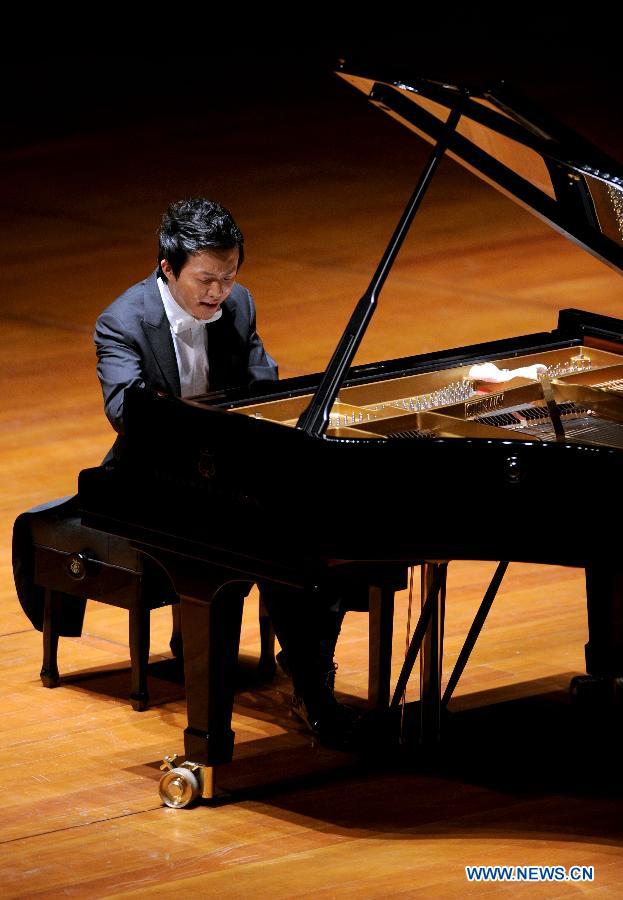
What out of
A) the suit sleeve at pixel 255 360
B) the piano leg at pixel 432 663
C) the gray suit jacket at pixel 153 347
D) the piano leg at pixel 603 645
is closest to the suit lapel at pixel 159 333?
the gray suit jacket at pixel 153 347

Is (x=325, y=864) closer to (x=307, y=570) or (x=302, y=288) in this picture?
(x=307, y=570)

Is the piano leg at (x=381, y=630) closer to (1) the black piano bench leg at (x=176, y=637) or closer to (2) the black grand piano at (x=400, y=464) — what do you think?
(2) the black grand piano at (x=400, y=464)

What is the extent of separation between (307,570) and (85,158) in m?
7.09

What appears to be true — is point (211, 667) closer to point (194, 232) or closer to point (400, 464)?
point (400, 464)

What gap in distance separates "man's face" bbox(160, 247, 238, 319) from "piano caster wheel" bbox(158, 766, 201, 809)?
101cm

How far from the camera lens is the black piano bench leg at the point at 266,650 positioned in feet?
14.8

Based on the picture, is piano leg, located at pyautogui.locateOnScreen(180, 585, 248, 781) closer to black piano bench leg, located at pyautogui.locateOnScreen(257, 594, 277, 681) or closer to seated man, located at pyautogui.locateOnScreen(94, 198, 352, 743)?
seated man, located at pyautogui.locateOnScreen(94, 198, 352, 743)

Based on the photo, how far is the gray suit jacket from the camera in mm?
4199

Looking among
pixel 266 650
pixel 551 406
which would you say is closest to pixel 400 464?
pixel 551 406

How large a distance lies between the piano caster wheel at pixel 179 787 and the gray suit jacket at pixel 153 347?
75 centimetres

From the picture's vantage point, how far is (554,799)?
12.7 ft

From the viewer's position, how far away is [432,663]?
4055 millimetres

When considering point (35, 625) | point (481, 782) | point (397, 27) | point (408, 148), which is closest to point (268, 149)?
point (408, 148)

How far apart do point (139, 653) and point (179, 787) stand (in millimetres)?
558
